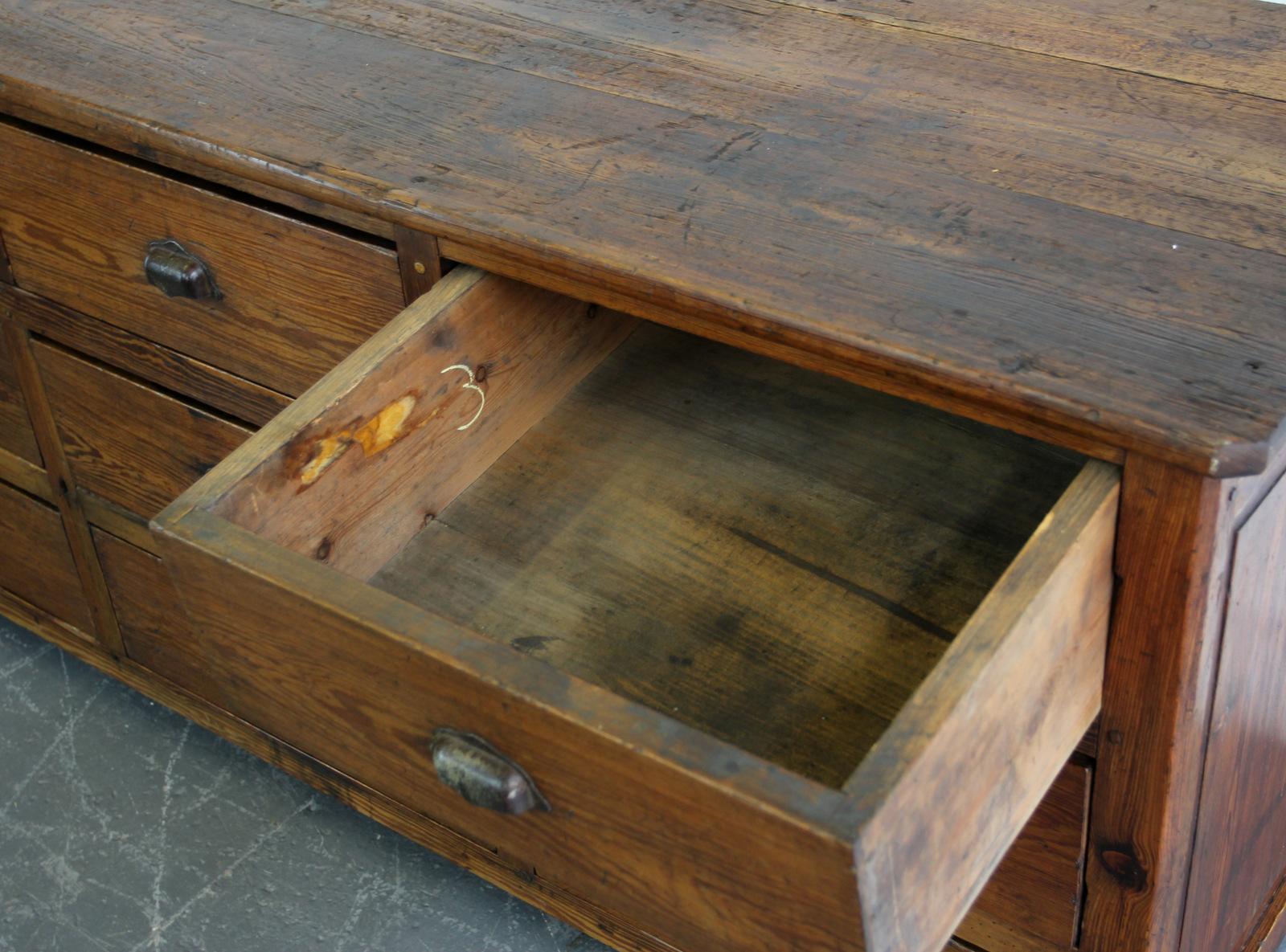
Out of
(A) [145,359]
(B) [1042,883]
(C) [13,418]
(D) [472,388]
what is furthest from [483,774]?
(C) [13,418]

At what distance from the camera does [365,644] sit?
0.79 metres

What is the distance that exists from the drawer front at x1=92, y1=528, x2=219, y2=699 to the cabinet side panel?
950 mm

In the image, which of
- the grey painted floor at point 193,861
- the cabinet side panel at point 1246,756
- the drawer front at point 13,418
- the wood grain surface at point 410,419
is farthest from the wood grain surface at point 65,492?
the cabinet side panel at point 1246,756

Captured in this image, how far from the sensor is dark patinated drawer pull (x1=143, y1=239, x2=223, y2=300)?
1.20 metres

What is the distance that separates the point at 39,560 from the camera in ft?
5.42

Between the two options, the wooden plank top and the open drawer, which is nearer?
the open drawer

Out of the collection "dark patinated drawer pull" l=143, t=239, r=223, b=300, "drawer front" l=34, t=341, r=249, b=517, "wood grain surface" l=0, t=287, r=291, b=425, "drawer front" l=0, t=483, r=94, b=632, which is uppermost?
"dark patinated drawer pull" l=143, t=239, r=223, b=300

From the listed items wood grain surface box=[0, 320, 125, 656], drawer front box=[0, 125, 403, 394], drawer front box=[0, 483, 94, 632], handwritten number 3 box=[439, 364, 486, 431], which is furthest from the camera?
drawer front box=[0, 483, 94, 632]

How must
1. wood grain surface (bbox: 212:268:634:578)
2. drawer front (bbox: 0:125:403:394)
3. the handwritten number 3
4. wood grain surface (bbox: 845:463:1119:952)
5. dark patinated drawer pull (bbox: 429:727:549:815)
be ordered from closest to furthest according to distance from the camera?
wood grain surface (bbox: 845:463:1119:952)
dark patinated drawer pull (bbox: 429:727:549:815)
wood grain surface (bbox: 212:268:634:578)
the handwritten number 3
drawer front (bbox: 0:125:403:394)

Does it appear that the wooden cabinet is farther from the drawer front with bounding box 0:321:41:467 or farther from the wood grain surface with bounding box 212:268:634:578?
the drawer front with bounding box 0:321:41:467

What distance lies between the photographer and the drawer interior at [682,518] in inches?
36.2

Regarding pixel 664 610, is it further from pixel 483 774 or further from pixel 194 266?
pixel 194 266

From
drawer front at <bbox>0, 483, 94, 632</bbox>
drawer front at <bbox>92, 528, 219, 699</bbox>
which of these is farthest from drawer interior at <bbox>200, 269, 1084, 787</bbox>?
drawer front at <bbox>0, 483, 94, 632</bbox>

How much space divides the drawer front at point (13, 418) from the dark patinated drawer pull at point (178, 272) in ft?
1.02
